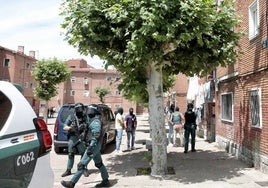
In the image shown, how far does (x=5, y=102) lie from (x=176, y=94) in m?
28.0

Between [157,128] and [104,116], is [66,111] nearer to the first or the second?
[104,116]

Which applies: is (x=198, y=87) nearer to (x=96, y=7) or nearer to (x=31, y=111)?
(x=96, y=7)

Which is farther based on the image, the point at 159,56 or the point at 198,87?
the point at 198,87

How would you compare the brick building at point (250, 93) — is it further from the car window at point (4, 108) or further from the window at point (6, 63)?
the window at point (6, 63)

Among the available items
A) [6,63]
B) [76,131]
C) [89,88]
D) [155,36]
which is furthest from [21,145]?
[89,88]

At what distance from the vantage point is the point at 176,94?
1206 inches

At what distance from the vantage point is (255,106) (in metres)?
9.03

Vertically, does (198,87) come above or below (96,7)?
below

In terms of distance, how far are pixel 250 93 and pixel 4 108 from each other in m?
7.82

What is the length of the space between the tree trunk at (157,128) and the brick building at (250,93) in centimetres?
256

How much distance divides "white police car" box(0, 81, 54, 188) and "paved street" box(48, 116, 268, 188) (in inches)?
159

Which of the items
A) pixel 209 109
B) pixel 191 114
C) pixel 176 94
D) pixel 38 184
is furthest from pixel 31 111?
pixel 176 94

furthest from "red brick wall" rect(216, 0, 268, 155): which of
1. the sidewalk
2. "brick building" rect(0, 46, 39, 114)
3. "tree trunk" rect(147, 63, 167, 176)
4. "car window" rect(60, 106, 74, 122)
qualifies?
"brick building" rect(0, 46, 39, 114)

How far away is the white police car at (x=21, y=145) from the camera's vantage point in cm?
290
